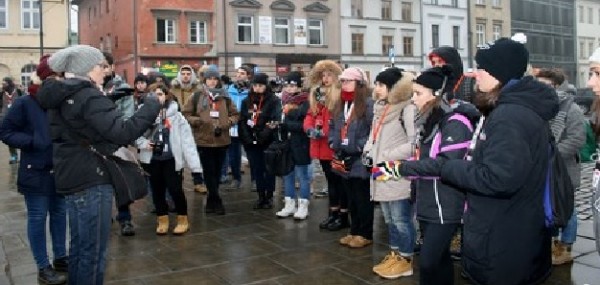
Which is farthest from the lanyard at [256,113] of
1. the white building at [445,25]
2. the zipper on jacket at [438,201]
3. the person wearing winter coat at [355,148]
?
the white building at [445,25]

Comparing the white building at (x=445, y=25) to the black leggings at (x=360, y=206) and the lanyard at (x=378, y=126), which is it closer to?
the black leggings at (x=360, y=206)

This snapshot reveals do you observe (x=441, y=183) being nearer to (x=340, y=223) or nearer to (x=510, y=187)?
(x=510, y=187)

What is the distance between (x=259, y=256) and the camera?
573 cm

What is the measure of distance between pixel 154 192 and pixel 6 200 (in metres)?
3.90

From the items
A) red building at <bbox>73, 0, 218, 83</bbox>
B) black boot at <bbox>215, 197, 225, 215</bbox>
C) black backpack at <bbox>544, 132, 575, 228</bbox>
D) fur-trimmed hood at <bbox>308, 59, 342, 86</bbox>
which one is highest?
red building at <bbox>73, 0, 218, 83</bbox>

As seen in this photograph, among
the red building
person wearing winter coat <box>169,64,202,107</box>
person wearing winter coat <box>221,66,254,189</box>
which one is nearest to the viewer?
person wearing winter coat <box>169,64,202,107</box>

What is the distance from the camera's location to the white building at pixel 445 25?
4384cm

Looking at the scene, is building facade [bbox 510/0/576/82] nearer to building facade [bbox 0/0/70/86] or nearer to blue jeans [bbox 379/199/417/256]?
building facade [bbox 0/0/70/86]

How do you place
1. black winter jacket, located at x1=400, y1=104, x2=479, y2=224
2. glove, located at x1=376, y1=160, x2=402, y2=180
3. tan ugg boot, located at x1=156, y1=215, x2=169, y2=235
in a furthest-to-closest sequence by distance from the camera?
tan ugg boot, located at x1=156, y1=215, x2=169, y2=235 < black winter jacket, located at x1=400, y1=104, x2=479, y2=224 < glove, located at x1=376, y1=160, x2=402, y2=180

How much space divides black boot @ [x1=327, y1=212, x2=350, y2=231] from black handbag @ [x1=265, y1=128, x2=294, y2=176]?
962 millimetres

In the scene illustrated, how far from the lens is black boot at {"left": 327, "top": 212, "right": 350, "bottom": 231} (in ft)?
22.0

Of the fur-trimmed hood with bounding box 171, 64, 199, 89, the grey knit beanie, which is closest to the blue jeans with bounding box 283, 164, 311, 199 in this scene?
the fur-trimmed hood with bounding box 171, 64, 199, 89

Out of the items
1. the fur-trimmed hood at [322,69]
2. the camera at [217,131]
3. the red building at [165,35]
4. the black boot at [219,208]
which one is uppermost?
the red building at [165,35]

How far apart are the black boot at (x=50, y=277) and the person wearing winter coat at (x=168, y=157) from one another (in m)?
1.73
